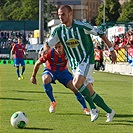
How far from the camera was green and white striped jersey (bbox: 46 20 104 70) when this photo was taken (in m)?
9.95

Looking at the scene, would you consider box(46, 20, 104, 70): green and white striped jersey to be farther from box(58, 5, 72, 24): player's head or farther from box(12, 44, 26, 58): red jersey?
box(12, 44, 26, 58): red jersey

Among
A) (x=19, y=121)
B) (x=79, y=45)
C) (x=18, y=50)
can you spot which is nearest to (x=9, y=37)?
(x=18, y=50)

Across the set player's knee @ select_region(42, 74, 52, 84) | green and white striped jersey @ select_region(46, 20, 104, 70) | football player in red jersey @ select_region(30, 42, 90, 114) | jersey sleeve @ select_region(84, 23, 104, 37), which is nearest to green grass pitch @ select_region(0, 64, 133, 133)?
football player in red jersey @ select_region(30, 42, 90, 114)

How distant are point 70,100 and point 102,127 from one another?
16.5ft

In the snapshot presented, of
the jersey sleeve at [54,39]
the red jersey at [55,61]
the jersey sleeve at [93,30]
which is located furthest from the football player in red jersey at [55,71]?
the jersey sleeve at [93,30]

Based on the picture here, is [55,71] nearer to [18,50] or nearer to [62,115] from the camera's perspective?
[62,115]

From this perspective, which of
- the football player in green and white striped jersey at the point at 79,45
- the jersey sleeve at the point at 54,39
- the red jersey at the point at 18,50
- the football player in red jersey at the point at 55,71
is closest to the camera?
the football player in green and white striped jersey at the point at 79,45

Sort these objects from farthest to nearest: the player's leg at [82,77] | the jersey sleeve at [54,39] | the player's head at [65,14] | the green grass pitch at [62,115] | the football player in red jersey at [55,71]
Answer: the football player in red jersey at [55,71], the jersey sleeve at [54,39], the player's leg at [82,77], the player's head at [65,14], the green grass pitch at [62,115]

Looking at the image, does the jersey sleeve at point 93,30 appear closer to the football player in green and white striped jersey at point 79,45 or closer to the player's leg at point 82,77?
the football player in green and white striped jersey at point 79,45

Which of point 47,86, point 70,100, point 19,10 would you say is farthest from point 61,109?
point 19,10

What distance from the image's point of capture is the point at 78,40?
9.97 meters

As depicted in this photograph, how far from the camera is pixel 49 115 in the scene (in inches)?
450

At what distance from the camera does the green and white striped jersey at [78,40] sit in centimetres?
995

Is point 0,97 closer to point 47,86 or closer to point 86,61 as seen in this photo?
point 47,86
